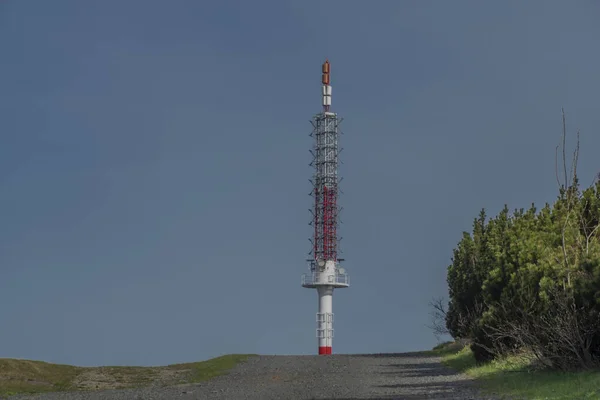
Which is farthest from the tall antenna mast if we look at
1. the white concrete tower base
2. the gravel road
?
the gravel road

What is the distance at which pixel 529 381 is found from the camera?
26906mm

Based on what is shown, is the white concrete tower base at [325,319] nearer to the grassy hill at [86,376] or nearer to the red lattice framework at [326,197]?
the red lattice framework at [326,197]

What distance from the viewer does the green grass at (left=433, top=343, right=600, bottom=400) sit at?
22.2 m

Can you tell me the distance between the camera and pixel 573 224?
33.4m

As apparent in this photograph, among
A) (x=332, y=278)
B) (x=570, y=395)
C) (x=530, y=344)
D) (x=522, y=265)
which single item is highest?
(x=332, y=278)

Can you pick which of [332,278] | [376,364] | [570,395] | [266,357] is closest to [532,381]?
[570,395]

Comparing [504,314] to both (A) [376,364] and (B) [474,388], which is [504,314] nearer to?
(B) [474,388]

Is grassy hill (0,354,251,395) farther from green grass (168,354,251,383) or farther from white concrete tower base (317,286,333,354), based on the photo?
white concrete tower base (317,286,333,354)

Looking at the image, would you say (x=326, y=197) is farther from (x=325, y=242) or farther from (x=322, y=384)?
(x=322, y=384)

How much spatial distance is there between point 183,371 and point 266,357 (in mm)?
10753

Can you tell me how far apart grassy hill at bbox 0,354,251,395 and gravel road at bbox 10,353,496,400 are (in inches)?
76.2

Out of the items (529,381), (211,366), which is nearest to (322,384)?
(529,381)

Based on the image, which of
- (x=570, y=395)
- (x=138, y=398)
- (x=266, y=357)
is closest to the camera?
(x=570, y=395)

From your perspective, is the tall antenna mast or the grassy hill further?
the tall antenna mast
